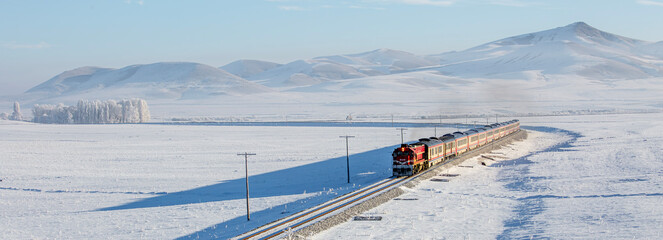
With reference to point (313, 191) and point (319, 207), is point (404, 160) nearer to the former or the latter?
point (313, 191)

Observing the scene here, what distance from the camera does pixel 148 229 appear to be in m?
34.1

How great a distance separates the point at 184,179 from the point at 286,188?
11212 millimetres

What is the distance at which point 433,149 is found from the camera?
51.1m

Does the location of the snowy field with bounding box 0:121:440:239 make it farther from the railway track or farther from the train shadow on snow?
the train shadow on snow

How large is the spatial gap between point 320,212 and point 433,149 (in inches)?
818

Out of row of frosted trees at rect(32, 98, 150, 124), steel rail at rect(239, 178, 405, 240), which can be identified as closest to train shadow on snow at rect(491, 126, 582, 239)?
steel rail at rect(239, 178, 405, 240)

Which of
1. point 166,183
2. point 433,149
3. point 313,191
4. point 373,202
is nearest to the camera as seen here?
point 373,202

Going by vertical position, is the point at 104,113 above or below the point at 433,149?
above

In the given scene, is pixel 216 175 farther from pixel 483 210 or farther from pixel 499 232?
pixel 499 232

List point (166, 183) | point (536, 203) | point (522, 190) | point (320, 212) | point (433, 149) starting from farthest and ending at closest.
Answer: point (166, 183) → point (433, 149) → point (522, 190) → point (536, 203) → point (320, 212)

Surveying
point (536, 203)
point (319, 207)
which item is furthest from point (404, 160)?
point (319, 207)

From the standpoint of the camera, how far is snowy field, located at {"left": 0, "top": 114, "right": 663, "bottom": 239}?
101ft

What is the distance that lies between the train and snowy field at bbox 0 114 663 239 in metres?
2.21

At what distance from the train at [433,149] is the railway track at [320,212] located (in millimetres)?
1038
